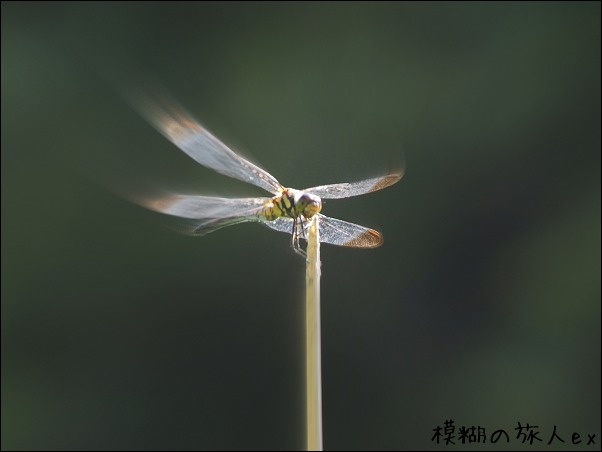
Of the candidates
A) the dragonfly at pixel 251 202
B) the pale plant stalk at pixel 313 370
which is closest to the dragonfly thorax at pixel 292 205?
the dragonfly at pixel 251 202

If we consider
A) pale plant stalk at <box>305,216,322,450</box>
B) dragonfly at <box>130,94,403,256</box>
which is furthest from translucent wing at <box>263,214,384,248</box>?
pale plant stalk at <box>305,216,322,450</box>

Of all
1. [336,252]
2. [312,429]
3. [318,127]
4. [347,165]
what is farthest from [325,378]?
[312,429]

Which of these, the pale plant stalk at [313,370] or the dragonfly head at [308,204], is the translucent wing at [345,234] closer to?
the dragonfly head at [308,204]

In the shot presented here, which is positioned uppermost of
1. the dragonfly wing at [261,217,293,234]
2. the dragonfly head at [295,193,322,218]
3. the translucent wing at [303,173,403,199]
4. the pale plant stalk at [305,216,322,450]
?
the translucent wing at [303,173,403,199]

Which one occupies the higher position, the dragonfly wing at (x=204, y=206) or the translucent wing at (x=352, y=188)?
the translucent wing at (x=352, y=188)

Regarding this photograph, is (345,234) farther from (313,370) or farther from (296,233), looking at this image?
(313,370)

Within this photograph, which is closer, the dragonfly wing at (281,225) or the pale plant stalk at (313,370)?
the pale plant stalk at (313,370)

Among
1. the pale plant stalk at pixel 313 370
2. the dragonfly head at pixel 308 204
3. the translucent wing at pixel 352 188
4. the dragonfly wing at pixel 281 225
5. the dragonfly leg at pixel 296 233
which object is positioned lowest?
the pale plant stalk at pixel 313 370

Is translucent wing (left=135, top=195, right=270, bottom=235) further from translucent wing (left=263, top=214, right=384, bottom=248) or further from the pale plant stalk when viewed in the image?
the pale plant stalk
